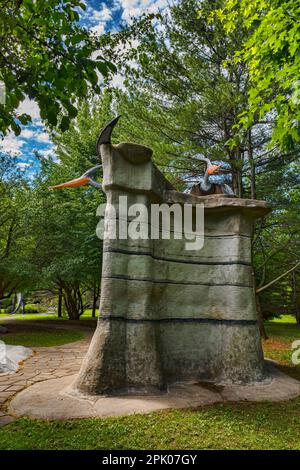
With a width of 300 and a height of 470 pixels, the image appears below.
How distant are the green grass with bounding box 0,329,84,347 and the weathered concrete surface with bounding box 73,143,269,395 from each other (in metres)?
5.75

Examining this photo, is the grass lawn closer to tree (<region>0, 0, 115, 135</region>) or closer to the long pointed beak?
tree (<region>0, 0, 115, 135</region>)

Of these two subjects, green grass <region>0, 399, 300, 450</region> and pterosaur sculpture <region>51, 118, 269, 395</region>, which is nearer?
green grass <region>0, 399, 300, 450</region>

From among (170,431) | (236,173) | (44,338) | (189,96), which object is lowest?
(44,338)

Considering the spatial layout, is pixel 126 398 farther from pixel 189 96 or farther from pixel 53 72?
pixel 189 96

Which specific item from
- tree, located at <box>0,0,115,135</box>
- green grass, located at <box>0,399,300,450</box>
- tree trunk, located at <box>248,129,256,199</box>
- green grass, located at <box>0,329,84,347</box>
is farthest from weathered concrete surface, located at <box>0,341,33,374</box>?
tree trunk, located at <box>248,129,256,199</box>

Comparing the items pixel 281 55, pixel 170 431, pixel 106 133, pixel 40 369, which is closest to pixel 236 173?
pixel 281 55

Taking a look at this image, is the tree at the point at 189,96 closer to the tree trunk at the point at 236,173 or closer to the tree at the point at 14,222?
the tree trunk at the point at 236,173

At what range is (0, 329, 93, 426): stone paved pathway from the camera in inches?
200

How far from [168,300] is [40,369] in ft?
10.1

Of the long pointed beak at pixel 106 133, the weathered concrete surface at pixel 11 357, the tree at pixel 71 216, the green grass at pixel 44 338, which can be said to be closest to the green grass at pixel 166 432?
the weathered concrete surface at pixel 11 357

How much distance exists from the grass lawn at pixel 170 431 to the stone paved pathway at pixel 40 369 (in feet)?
2.26

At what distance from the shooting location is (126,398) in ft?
15.5

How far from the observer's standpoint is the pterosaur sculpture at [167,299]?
16.4 ft
